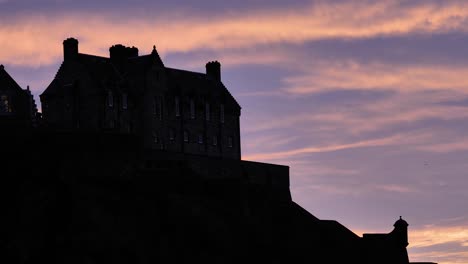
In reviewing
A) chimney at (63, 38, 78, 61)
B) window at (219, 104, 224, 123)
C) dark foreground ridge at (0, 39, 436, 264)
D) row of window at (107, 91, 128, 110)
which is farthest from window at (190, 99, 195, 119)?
chimney at (63, 38, 78, 61)

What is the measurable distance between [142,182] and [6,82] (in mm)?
23301

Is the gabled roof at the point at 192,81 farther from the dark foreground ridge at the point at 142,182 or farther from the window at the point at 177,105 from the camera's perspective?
the window at the point at 177,105

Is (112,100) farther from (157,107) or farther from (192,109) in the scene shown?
(192,109)

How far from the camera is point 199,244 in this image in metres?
119

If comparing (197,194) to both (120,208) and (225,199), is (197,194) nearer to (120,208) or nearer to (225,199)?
(225,199)

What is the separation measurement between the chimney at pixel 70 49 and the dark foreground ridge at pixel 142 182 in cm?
9

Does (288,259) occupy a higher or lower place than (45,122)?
lower

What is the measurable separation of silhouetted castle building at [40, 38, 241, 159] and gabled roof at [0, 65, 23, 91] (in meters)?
4.12

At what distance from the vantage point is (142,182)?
4761 inches

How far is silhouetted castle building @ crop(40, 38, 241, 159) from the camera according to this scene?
141125 millimetres

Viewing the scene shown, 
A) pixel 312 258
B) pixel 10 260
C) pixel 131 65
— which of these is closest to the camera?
pixel 10 260

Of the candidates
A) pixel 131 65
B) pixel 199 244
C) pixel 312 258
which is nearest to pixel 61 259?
pixel 199 244

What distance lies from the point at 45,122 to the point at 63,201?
20572 mm

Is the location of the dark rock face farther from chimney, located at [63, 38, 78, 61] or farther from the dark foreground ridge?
chimney, located at [63, 38, 78, 61]
